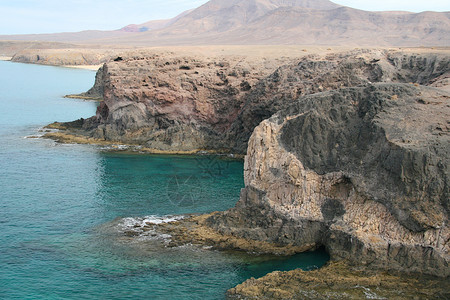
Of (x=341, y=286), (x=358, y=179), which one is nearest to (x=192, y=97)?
(x=358, y=179)

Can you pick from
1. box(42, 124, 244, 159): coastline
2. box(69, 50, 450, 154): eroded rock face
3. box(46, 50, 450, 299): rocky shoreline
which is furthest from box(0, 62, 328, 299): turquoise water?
box(69, 50, 450, 154): eroded rock face

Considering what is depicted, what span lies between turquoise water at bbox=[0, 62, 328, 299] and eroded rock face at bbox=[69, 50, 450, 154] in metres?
4.62

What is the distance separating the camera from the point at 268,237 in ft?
95.7

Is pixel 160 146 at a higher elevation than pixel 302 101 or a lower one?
lower

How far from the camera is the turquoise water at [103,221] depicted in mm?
24609

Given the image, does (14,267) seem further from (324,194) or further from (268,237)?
(324,194)

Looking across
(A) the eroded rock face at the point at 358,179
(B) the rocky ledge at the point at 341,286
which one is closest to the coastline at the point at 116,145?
(A) the eroded rock face at the point at 358,179

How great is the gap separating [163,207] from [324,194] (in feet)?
41.5

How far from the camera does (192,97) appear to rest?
2304 inches

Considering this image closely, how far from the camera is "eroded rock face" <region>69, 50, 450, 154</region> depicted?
53594mm

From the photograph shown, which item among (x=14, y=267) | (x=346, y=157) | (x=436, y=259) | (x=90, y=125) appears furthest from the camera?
(x=90, y=125)

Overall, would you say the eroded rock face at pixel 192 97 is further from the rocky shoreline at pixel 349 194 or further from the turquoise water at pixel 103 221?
the rocky shoreline at pixel 349 194

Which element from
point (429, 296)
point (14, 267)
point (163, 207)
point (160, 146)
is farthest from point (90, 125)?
point (429, 296)

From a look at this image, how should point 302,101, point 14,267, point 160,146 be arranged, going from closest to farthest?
point 14,267 → point 302,101 → point 160,146
